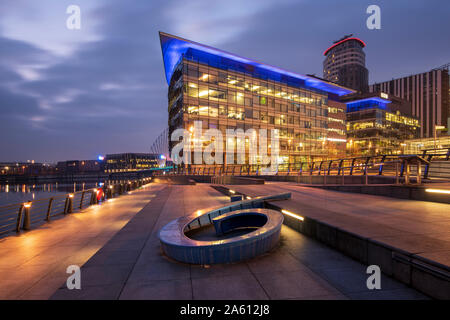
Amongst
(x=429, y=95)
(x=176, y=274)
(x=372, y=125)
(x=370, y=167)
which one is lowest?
(x=176, y=274)

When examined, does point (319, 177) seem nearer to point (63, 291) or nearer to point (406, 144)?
point (63, 291)

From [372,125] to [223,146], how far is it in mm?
68060

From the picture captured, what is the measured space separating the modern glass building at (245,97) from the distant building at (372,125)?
23028 millimetres

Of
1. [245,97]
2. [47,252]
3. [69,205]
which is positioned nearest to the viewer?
[47,252]

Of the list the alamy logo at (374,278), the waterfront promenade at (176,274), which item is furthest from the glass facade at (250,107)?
the alamy logo at (374,278)

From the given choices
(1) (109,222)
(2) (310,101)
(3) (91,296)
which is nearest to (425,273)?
(3) (91,296)

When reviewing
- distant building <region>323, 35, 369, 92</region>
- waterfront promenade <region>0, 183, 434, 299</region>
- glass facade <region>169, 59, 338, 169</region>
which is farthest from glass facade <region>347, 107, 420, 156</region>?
waterfront promenade <region>0, 183, 434, 299</region>

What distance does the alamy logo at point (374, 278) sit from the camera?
334cm

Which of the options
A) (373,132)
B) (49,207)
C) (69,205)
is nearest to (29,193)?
(69,205)

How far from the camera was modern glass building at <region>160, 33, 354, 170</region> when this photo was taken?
47.1 meters

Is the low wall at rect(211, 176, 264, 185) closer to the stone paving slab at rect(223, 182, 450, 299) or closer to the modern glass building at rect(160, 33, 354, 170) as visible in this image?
the stone paving slab at rect(223, 182, 450, 299)

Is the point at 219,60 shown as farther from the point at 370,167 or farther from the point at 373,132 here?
the point at 373,132

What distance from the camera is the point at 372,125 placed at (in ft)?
287
